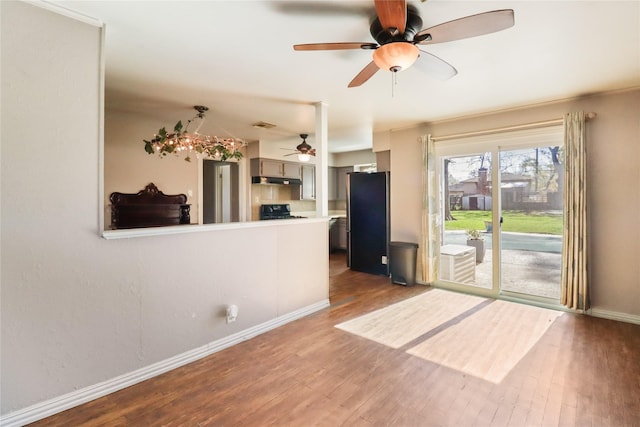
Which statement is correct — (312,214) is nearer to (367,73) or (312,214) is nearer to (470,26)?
(367,73)

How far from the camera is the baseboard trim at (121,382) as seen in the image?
1.74 meters

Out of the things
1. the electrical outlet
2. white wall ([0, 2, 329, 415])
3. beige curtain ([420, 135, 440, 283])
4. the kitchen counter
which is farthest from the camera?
the kitchen counter

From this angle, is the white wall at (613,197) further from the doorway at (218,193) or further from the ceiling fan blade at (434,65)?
the doorway at (218,193)

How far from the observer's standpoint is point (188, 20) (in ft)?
6.43

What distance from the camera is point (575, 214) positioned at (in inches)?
132

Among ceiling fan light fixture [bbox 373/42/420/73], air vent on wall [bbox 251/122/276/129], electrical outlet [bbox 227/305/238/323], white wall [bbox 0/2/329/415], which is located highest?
air vent on wall [bbox 251/122/276/129]

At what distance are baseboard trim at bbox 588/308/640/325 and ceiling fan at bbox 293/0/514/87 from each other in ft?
11.2

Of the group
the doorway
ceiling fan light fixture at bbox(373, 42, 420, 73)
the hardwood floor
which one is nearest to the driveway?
the hardwood floor

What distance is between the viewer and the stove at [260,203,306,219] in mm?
6154

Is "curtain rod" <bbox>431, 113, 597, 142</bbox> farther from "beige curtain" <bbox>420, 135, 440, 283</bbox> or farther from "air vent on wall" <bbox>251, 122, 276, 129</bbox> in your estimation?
"air vent on wall" <bbox>251, 122, 276, 129</bbox>

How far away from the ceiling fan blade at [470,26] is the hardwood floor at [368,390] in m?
2.24

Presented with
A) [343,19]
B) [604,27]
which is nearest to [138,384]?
[343,19]

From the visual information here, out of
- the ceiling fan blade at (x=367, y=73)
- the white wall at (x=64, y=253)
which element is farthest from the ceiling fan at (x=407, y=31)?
the white wall at (x=64, y=253)

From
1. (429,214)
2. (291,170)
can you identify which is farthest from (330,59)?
(291,170)
